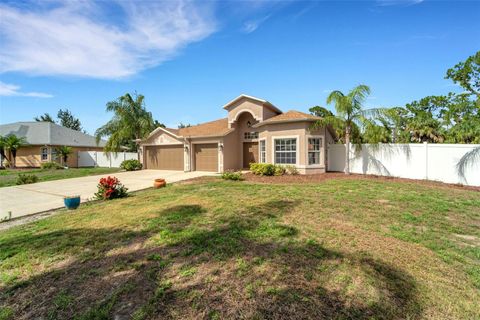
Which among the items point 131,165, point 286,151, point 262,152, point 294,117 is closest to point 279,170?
point 286,151

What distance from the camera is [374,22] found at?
9.59 metres

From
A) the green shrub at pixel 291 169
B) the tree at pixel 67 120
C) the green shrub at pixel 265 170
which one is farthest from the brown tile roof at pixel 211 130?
the tree at pixel 67 120

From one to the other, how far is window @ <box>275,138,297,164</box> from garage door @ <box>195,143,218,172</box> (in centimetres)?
522

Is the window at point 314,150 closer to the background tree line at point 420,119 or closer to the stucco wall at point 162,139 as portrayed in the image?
the background tree line at point 420,119

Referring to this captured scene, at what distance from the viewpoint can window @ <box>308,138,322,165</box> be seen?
46.9 ft

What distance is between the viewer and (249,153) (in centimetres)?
1880

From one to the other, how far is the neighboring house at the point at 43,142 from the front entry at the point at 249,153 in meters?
19.8

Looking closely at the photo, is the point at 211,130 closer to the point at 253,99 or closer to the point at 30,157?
the point at 253,99

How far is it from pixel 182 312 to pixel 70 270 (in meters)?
2.33

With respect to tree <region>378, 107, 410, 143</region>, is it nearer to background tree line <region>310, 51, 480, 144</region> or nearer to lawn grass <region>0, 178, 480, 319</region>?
background tree line <region>310, 51, 480, 144</region>

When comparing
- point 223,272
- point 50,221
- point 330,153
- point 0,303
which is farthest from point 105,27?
point 330,153

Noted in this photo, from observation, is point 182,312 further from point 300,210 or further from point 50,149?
point 50,149

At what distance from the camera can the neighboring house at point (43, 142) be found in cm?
2694

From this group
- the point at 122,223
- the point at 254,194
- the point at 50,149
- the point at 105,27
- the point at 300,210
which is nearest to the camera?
the point at 122,223
